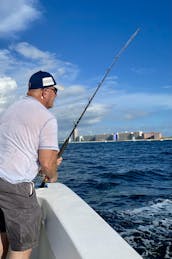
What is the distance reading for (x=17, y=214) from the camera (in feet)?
6.09

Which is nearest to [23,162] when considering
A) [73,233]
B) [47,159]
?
[47,159]

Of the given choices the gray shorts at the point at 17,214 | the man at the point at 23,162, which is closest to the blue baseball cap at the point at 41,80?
the man at the point at 23,162

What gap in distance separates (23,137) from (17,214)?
49cm

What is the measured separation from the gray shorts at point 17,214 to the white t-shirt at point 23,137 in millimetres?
64

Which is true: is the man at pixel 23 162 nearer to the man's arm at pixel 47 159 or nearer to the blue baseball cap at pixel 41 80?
the man's arm at pixel 47 159

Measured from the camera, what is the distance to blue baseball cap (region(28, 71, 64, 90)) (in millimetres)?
1973

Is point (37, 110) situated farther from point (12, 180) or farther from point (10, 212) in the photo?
point (10, 212)

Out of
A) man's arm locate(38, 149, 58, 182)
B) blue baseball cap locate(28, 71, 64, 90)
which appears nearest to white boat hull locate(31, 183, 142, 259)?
man's arm locate(38, 149, 58, 182)

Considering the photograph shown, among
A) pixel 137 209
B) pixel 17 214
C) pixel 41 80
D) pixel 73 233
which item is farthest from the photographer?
pixel 137 209

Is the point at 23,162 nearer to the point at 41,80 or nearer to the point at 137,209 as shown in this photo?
the point at 41,80

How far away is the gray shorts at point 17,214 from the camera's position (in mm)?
1847

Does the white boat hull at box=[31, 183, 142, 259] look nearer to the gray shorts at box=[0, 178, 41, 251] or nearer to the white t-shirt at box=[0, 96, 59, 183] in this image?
the gray shorts at box=[0, 178, 41, 251]

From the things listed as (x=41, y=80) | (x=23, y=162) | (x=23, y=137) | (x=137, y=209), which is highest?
(x=41, y=80)

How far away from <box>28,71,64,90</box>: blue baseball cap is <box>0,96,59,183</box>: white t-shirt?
17 centimetres
